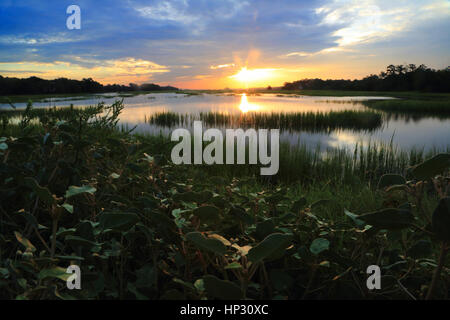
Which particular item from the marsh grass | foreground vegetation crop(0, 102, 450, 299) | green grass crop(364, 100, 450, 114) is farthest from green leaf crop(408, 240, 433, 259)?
green grass crop(364, 100, 450, 114)

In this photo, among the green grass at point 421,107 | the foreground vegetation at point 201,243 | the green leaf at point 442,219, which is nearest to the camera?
the green leaf at point 442,219

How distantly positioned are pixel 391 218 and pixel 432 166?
19 cm

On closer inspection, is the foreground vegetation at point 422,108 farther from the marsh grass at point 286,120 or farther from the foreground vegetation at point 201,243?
the foreground vegetation at point 201,243

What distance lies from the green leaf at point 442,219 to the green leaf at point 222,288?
1.78 ft

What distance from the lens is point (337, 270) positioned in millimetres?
1437

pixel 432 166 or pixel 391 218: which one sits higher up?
pixel 432 166

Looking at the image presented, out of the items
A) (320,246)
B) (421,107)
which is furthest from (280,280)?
(421,107)

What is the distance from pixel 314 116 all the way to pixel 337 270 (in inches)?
847

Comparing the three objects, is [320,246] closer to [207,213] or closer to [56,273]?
[207,213]

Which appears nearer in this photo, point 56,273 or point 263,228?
point 56,273

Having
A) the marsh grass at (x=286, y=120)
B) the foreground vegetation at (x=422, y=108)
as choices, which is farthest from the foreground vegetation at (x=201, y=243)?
the foreground vegetation at (x=422, y=108)

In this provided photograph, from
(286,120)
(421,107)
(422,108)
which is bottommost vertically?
(286,120)

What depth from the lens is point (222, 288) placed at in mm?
826

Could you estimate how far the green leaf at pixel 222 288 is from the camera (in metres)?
0.81
